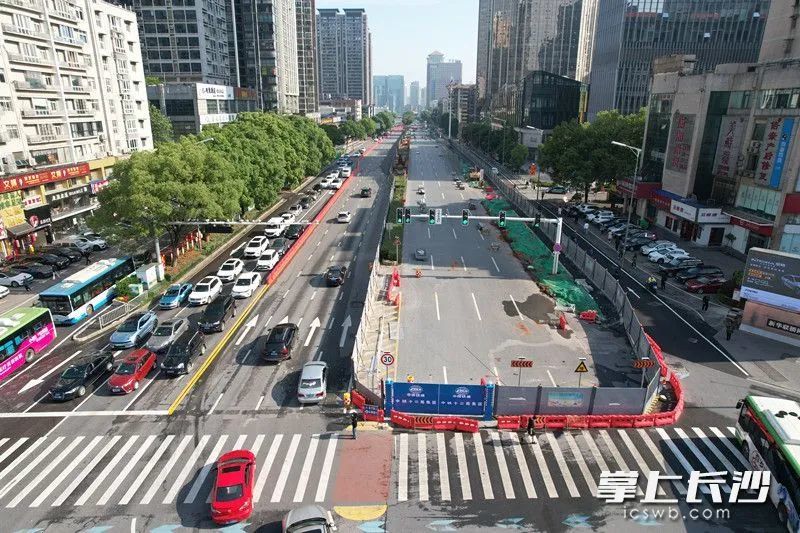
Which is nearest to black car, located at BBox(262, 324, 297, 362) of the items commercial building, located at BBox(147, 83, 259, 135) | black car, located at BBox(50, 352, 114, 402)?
black car, located at BBox(50, 352, 114, 402)

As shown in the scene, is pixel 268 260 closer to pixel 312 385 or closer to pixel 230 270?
pixel 230 270

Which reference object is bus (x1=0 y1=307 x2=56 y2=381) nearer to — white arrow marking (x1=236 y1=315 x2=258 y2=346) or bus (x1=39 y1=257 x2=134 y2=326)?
bus (x1=39 y1=257 x2=134 y2=326)

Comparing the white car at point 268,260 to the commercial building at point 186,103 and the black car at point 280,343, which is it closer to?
the black car at point 280,343

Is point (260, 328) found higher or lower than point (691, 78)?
lower

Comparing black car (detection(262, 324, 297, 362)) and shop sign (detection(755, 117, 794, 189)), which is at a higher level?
shop sign (detection(755, 117, 794, 189))

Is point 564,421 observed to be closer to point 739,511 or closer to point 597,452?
point 597,452

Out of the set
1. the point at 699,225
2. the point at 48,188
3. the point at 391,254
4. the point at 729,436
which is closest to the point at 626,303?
the point at 729,436
